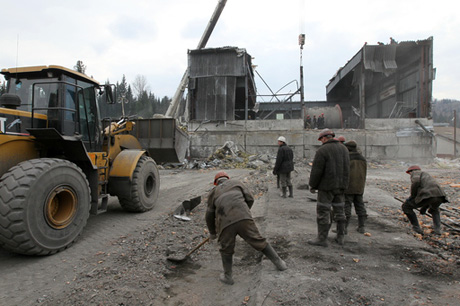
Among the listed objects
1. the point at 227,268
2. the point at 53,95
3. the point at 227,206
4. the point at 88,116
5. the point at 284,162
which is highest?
the point at 53,95

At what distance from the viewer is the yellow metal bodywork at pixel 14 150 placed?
12.7 feet

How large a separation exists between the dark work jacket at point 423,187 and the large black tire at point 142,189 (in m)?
5.41

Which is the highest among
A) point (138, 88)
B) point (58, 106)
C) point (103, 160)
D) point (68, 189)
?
point (138, 88)

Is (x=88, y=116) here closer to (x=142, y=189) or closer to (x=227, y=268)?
(x=142, y=189)

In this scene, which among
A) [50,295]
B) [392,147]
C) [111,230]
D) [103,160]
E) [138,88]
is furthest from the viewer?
[138,88]

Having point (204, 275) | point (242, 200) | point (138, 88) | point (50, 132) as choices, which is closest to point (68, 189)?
point (50, 132)

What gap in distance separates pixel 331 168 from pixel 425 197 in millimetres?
2026

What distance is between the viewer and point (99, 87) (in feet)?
18.9

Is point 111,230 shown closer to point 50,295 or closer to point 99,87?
point 50,295

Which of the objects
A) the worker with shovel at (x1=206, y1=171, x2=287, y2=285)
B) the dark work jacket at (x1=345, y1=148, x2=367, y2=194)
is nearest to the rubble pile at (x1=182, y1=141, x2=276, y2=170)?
the dark work jacket at (x1=345, y1=148, x2=367, y2=194)

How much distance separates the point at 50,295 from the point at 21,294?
328 mm

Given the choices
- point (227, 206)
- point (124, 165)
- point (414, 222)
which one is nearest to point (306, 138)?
point (414, 222)

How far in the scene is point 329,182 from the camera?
424 cm

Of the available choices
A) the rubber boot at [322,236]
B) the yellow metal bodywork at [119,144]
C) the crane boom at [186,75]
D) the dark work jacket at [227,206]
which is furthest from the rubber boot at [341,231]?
the crane boom at [186,75]
